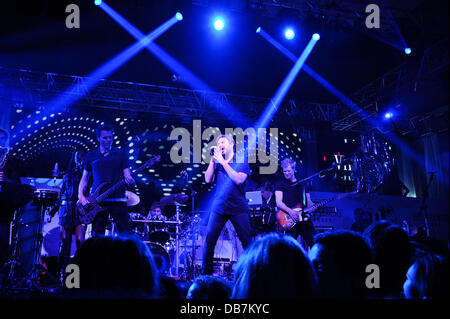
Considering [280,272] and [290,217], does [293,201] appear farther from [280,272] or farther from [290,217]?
[280,272]

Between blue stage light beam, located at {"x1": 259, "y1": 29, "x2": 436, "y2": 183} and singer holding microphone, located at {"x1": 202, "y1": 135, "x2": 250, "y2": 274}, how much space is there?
15.7ft

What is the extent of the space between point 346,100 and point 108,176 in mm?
9074

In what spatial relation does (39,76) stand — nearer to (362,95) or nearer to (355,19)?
(355,19)

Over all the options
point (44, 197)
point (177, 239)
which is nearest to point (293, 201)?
point (177, 239)

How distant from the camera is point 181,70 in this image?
9758 millimetres

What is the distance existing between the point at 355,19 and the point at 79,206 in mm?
7234

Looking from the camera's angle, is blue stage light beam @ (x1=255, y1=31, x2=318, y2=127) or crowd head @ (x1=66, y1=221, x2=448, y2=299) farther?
blue stage light beam @ (x1=255, y1=31, x2=318, y2=127)

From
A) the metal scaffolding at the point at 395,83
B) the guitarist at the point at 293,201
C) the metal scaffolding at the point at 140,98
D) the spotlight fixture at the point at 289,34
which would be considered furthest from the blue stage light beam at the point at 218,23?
the metal scaffolding at the point at 395,83

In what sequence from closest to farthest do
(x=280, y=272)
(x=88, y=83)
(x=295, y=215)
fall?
(x=280, y=272)
(x=295, y=215)
(x=88, y=83)

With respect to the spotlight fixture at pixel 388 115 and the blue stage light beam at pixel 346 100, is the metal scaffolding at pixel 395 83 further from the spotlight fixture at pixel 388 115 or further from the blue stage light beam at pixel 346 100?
the spotlight fixture at pixel 388 115

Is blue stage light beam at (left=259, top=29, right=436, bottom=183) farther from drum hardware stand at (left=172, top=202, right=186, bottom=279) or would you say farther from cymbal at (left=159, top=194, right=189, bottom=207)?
drum hardware stand at (left=172, top=202, right=186, bottom=279)

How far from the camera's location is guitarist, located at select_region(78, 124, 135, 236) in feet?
14.2

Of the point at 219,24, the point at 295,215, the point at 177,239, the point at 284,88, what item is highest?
the point at 219,24

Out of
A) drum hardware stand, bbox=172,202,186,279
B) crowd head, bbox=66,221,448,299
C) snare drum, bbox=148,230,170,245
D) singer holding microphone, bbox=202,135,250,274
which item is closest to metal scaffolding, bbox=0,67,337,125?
drum hardware stand, bbox=172,202,186,279
